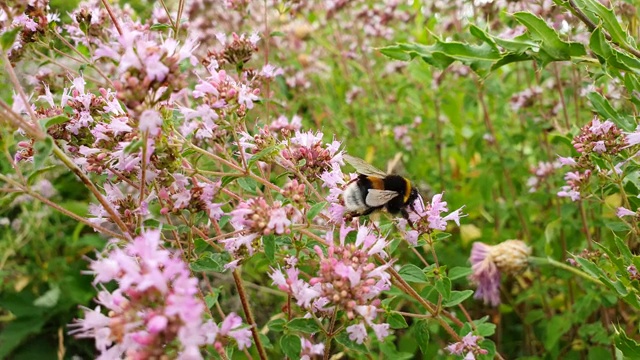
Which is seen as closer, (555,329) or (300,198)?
(300,198)

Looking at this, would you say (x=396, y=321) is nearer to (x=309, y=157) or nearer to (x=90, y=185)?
(x=309, y=157)

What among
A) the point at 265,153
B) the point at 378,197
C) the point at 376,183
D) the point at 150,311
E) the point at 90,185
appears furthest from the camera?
the point at 376,183

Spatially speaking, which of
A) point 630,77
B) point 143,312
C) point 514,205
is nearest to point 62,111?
point 143,312

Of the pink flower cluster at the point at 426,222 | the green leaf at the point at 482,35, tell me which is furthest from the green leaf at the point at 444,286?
the green leaf at the point at 482,35

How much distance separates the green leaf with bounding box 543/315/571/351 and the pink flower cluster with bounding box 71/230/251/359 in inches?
74.4

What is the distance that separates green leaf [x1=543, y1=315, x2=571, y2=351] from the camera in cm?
256

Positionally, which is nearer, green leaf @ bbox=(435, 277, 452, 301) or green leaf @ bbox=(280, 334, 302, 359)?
green leaf @ bbox=(280, 334, 302, 359)

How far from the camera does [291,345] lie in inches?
65.0

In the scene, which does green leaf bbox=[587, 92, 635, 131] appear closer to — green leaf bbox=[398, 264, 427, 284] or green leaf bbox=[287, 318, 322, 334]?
green leaf bbox=[398, 264, 427, 284]

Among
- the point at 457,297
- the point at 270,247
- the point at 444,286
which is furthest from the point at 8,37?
the point at 457,297

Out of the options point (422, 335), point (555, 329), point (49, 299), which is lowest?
point (555, 329)

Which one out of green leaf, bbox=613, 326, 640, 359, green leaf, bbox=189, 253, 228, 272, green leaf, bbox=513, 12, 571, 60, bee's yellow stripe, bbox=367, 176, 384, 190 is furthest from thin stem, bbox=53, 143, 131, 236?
green leaf, bbox=613, 326, 640, 359

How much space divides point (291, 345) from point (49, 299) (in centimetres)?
238

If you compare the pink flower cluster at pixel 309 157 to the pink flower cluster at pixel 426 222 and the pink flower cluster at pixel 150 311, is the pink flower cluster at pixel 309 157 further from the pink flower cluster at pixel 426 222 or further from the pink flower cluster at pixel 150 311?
the pink flower cluster at pixel 150 311
